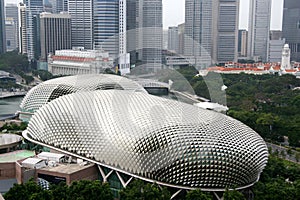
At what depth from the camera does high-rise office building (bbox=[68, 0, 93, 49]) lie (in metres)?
81.2

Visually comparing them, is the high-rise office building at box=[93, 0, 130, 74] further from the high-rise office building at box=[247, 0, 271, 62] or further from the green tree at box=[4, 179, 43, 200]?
the green tree at box=[4, 179, 43, 200]

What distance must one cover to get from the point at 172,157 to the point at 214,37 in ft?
232

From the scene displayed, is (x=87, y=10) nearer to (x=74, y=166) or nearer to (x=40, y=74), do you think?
(x=40, y=74)

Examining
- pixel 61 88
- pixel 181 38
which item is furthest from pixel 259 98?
pixel 181 38

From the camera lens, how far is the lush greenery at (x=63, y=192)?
1648cm

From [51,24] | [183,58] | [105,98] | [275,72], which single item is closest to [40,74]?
[51,24]

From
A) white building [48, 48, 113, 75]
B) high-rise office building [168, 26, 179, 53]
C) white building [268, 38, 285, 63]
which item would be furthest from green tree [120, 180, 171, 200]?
white building [268, 38, 285, 63]

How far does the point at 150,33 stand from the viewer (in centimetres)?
6756

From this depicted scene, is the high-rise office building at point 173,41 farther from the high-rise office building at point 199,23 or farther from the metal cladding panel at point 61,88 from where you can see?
the metal cladding panel at point 61,88

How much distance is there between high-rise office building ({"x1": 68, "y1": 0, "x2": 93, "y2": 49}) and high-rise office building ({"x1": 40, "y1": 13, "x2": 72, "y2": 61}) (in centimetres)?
153

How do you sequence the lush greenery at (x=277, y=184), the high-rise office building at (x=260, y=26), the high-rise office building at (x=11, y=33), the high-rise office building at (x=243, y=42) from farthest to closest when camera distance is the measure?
1. the high-rise office building at (x=11, y=33)
2. the high-rise office building at (x=243, y=42)
3. the high-rise office building at (x=260, y=26)
4. the lush greenery at (x=277, y=184)

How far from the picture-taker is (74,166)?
766 inches

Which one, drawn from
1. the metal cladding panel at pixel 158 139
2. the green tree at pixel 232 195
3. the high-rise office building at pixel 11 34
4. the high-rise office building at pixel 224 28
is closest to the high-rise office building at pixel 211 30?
the high-rise office building at pixel 224 28

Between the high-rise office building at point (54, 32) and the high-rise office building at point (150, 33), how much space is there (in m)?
15.7
